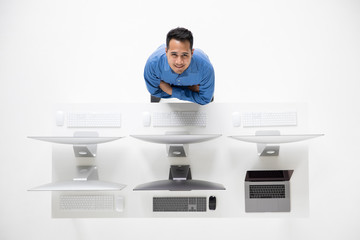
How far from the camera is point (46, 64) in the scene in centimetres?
292

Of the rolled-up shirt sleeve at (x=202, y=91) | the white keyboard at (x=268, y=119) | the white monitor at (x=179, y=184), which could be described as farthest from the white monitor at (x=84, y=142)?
the white keyboard at (x=268, y=119)

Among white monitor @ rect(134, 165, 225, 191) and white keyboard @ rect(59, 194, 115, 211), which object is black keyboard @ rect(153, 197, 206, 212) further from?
white keyboard @ rect(59, 194, 115, 211)

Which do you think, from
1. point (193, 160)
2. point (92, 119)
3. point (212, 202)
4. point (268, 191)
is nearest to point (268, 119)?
point (268, 191)

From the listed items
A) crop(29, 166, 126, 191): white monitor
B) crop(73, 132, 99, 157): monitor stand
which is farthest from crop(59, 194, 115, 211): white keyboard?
crop(73, 132, 99, 157): monitor stand

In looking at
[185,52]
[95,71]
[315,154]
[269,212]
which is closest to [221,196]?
[269,212]

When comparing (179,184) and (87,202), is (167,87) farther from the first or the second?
(87,202)

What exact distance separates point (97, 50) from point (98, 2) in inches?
19.7

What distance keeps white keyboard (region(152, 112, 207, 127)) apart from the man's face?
21.2 inches

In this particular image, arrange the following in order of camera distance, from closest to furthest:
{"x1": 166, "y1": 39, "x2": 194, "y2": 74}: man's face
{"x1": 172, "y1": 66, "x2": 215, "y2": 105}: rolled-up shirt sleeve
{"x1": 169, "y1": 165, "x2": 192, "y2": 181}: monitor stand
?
{"x1": 166, "y1": 39, "x2": 194, "y2": 74}: man's face < {"x1": 172, "y1": 66, "x2": 215, "y2": 105}: rolled-up shirt sleeve < {"x1": 169, "y1": 165, "x2": 192, "y2": 181}: monitor stand

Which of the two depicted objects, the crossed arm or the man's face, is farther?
the crossed arm

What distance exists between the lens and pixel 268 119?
2.16m

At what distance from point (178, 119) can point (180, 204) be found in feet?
2.12

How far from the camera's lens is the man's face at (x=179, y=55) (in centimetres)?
159

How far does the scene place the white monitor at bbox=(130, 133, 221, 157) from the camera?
1.83m
